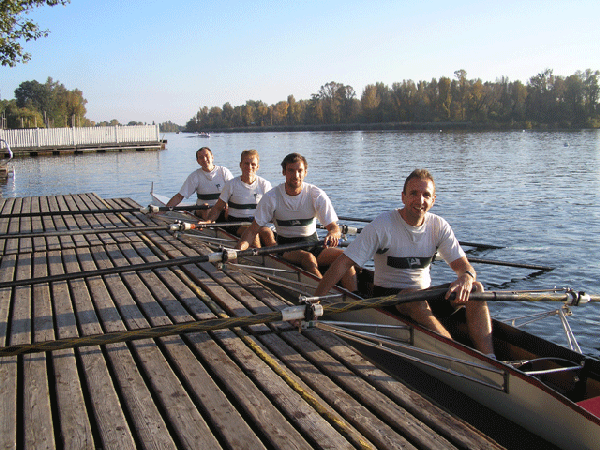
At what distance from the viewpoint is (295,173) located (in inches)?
233

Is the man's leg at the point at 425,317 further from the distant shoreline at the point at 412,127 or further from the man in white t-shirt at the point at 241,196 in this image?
the distant shoreline at the point at 412,127

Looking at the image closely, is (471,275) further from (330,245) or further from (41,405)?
(41,405)

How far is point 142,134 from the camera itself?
1930 inches

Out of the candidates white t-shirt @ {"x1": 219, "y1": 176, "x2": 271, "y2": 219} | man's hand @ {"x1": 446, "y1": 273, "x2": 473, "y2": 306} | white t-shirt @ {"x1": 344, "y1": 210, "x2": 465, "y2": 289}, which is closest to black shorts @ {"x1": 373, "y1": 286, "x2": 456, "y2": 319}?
white t-shirt @ {"x1": 344, "y1": 210, "x2": 465, "y2": 289}

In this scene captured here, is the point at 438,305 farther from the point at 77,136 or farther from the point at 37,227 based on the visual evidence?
the point at 77,136

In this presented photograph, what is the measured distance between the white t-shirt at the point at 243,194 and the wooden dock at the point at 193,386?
2.83 m

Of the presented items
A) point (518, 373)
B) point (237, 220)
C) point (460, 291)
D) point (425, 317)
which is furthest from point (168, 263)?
point (518, 373)

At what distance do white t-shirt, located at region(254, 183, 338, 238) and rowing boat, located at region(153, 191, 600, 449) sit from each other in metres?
1.49

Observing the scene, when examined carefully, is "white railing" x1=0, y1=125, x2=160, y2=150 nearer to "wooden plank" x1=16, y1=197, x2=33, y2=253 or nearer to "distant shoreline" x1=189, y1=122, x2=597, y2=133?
"wooden plank" x1=16, y1=197, x2=33, y2=253

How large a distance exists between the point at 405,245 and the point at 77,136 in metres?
45.8

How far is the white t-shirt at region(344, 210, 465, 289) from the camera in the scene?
4391 millimetres

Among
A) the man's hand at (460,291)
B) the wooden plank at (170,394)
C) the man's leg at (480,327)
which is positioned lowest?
the wooden plank at (170,394)

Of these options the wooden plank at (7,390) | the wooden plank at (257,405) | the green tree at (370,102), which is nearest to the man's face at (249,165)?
the wooden plank at (7,390)

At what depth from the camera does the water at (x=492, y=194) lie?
912 cm
